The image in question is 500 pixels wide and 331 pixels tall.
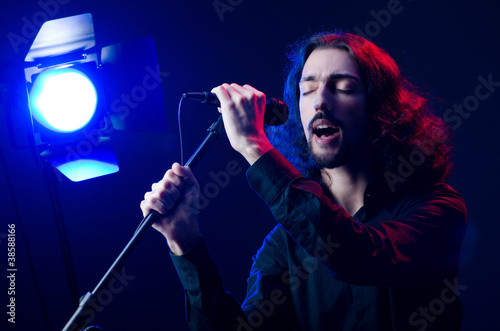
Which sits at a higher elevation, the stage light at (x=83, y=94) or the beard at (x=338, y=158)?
the stage light at (x=83, y=94)

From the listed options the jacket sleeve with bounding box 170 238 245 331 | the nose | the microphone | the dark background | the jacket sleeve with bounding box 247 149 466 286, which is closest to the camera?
the jacket sleeve with bounding box 247 149 466 286

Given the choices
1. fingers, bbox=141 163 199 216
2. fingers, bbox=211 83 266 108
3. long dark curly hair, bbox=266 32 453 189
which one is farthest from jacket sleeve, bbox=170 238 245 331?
long dark curly hair, bbox=266 32 453 189

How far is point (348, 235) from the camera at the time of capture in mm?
853

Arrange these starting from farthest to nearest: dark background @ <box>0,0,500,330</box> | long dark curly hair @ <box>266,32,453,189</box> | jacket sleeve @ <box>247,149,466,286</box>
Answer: dark background @ <box>0,0,500,330</box> → long dark curly hair @ <box>266,32,453,189</box> → jacket sleeve @ <box>247,149,466,286</box>

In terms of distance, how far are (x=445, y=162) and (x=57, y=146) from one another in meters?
1.36

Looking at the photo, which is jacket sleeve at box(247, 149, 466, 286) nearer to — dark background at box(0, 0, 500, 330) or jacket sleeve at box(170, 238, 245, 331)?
jacket sleeve at box(170, 238, 245, 331)

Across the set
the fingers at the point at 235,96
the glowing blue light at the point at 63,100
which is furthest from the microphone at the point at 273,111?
the glowing blue light at the point at 63,100

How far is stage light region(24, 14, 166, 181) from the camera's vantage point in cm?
122

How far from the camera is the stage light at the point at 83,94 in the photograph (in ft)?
4.00

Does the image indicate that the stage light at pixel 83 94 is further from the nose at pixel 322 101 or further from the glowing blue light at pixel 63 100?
the nose at pixel 322 101

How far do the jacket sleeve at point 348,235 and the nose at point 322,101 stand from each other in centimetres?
42

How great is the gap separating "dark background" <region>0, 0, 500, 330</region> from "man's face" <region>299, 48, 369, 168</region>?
3.29 ft

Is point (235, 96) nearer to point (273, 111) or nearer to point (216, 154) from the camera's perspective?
point (273, 111)

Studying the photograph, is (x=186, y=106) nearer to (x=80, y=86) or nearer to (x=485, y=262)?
(x=80, y=86)
